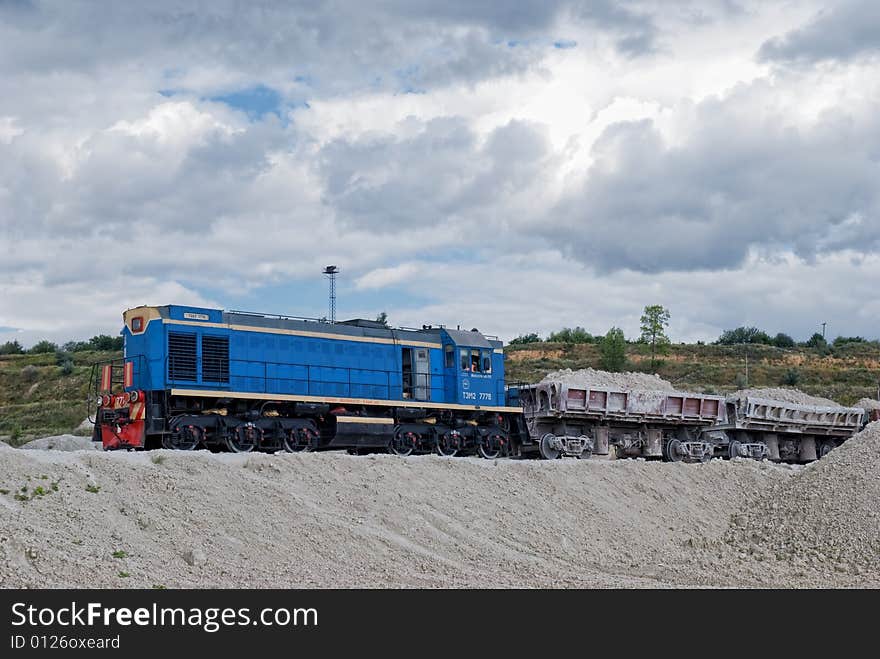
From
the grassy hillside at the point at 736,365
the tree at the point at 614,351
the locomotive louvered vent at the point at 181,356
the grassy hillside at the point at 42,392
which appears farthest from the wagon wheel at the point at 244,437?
the tree at the point at 614,351

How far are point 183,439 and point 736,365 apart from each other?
60.8 meters

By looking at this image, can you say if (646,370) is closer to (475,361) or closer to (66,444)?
(475,361)

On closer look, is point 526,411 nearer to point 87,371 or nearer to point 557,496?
point 557,496

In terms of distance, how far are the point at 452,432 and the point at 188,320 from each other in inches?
304

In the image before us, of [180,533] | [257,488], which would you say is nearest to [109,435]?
[257,488]

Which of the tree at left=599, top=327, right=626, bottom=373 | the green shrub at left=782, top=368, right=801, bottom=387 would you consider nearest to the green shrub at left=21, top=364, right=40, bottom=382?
the tree at left=599, top=327, right=626, bottom=373

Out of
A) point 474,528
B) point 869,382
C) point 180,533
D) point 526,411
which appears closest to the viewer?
point 180,533

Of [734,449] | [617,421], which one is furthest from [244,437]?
[734,449]

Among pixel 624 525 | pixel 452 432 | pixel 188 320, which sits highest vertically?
pixel 188 320

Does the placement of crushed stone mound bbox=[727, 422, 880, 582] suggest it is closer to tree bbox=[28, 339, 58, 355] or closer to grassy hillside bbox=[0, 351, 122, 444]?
grassy hillside bbox=[0, 351, 122, 444]

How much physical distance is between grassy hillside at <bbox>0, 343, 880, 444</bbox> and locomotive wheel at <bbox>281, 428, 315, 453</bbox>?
974 inches

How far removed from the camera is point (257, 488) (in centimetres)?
1848

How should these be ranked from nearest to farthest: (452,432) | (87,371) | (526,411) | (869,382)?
(452,432) → (526,411) → (87,371) → (869,382)

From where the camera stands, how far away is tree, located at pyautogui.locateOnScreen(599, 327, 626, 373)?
65.1m
